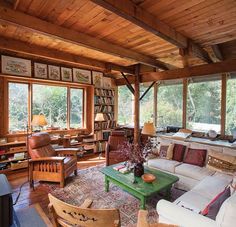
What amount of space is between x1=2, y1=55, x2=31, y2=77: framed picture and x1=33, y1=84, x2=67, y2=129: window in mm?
485

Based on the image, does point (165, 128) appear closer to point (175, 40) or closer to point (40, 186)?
point (175, 40)

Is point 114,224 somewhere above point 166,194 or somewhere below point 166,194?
above

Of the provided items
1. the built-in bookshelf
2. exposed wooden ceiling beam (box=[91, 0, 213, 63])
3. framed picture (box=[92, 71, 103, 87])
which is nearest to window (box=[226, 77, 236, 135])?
exposed wooden ceiling beam (box=[91, 0, 213, 63])

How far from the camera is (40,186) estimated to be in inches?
125

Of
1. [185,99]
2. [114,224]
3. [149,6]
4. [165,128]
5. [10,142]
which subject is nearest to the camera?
[114,224]

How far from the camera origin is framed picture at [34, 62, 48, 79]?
4102mm

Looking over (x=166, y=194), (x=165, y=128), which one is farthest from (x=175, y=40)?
(x=165, y=128)

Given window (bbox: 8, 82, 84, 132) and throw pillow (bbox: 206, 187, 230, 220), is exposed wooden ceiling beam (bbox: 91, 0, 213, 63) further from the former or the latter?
window (bbox: 8, 82, 84, 132)

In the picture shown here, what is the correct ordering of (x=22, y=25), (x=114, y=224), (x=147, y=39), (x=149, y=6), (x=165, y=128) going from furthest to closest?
(x=165, y=128) → (x=147, y=39) → (x=22, y=25) → (x=149, y=6) → (x=114, y=224)

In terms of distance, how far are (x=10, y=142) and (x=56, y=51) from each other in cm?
231

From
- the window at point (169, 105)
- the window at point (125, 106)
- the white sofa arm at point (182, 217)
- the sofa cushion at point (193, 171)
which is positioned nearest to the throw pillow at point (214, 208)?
the white sofa arm at point (182, 217)

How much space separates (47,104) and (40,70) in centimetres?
92

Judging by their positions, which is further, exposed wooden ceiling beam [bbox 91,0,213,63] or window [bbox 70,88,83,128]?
window [bbox 70,88,83,128]

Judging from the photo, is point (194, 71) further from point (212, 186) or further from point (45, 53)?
point (45, 53)
